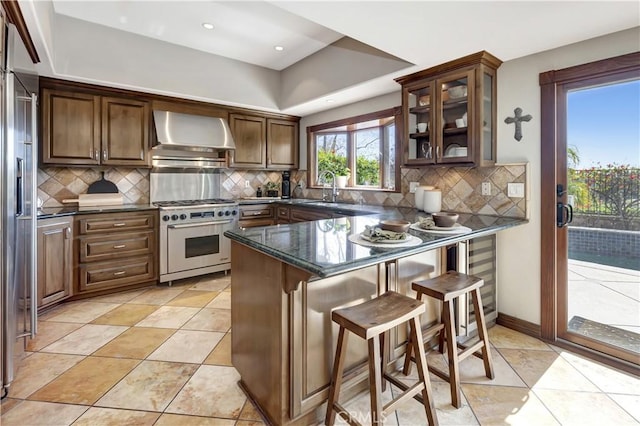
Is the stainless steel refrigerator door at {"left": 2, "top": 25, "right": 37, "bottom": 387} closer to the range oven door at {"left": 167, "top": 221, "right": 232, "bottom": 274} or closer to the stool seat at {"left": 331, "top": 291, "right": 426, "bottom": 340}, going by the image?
the range oven door at {"left": 167, "top": 221, "right": 232, "bottom": 274}

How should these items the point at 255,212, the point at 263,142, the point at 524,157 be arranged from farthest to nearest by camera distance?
the point at 263,142, the point at 255,212, the point at 524,157

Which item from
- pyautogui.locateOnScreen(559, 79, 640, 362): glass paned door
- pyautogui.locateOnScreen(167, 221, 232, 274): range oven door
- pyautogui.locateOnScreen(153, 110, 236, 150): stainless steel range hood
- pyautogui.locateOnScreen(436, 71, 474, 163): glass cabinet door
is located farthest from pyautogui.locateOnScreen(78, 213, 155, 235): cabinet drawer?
pyautogui.locateOnScreen(559, 79, 640, 362): glass paned door

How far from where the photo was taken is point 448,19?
197 centimetres

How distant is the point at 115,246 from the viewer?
11.0 ft

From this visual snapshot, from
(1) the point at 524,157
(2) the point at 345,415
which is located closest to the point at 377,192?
(1) the point at 524,157

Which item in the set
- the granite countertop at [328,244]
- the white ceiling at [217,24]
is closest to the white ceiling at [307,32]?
the white ceiling at [217,24]

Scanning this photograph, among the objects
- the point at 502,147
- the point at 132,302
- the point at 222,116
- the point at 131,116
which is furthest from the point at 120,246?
the point at 502,147

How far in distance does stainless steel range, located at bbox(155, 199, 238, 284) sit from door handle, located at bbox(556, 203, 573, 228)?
3.39 m

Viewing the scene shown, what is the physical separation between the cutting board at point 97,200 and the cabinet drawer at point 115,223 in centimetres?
38

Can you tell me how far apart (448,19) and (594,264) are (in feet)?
6.73

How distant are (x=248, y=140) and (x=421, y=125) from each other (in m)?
2.49

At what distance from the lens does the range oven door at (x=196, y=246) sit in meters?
3.65

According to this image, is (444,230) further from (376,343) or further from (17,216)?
(17,216)

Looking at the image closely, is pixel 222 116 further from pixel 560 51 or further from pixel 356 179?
pixel 560 51
